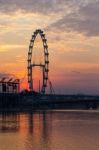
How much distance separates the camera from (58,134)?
6266cm

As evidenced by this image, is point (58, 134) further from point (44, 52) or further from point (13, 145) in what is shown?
point (44, 52)

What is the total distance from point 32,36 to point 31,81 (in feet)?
53.5

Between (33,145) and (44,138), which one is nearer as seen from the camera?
(33,145)

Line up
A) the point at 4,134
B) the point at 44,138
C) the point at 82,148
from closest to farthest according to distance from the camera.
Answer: the point at 82,148, the point at 44,138, the point at 4,134

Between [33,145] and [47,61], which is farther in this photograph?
[47,61]

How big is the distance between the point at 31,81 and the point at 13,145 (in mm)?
122036

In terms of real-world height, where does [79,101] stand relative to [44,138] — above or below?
below

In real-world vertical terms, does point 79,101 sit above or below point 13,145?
below

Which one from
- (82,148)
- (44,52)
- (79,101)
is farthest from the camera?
(79,101)

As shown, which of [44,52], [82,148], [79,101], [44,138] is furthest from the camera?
[79,101]

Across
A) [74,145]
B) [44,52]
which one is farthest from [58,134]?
[44,52]

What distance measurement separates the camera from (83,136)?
59.5 meters

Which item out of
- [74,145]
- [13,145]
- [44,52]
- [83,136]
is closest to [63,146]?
[74,145]

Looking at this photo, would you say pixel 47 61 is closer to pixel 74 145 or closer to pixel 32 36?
pixel 32 36
